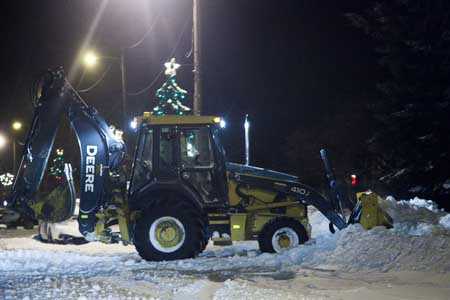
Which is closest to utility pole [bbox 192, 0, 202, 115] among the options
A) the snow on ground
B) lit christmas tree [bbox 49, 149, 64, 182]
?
the snow on ground

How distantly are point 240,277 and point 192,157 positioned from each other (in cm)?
304

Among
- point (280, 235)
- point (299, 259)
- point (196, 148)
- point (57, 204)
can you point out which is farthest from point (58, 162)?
point (299, 259)

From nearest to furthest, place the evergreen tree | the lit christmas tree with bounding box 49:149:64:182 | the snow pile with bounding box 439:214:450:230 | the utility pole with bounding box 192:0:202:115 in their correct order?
1. the snow pile with bounding box 439:214:450:230
2. the utility pole with bounding box 192:0:202:115
3. the evergreen tree
4. the lit christmas tree with bounding box 49:149:64:182

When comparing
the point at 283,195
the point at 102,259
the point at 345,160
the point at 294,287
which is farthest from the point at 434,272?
the point at 345,160

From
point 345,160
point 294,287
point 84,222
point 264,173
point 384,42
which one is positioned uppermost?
point 384,42

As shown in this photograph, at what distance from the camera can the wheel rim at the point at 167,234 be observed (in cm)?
1161

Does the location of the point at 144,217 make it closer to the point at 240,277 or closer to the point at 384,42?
the point at 240,277

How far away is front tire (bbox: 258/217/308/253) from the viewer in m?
12.0

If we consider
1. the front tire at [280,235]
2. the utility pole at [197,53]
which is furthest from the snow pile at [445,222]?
the utility pole at [197,53]

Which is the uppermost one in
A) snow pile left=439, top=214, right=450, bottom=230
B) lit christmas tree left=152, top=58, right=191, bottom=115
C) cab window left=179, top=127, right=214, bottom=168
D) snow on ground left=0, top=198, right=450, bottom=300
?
lit christmas tree left=152, top=58, right=191, bottom=115

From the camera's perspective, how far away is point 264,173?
12.5 m

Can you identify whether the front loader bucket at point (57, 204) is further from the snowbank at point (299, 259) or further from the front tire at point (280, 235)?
the front tire at point (280, 235)

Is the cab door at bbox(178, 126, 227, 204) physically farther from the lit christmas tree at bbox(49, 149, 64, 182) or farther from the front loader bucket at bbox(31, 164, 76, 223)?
the lit christmas tree at bbox(49, 149, 64, 182)

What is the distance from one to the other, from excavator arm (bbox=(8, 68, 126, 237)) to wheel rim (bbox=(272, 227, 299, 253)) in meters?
3.36
